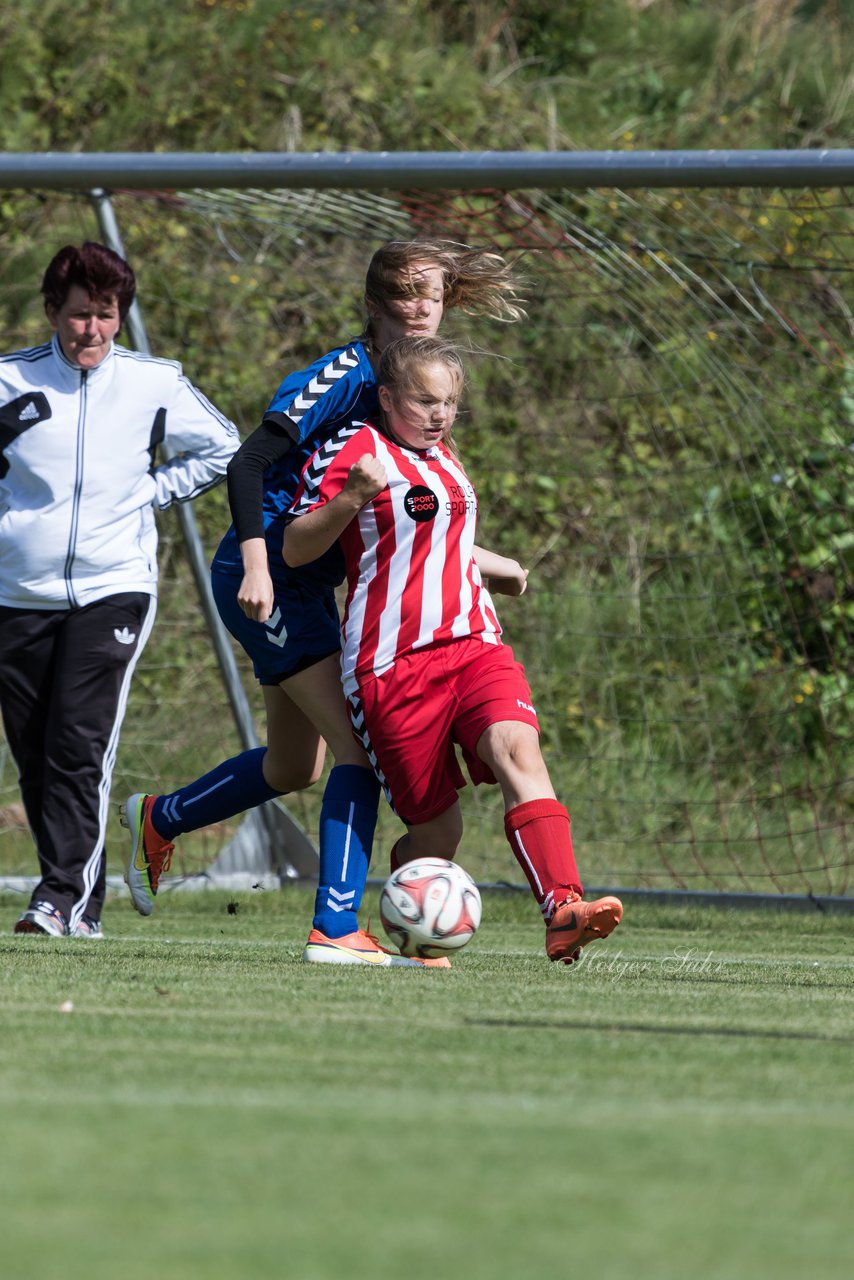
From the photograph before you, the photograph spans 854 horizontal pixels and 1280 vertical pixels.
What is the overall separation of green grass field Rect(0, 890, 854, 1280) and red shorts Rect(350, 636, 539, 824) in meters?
0.51

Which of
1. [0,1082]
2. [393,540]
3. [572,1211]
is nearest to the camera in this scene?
[572,1211]

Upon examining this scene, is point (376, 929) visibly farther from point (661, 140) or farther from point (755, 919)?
point (661, 140)

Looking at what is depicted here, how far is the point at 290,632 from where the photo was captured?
182 inches

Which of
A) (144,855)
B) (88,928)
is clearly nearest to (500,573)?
(144,855)

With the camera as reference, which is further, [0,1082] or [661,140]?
[661,140]

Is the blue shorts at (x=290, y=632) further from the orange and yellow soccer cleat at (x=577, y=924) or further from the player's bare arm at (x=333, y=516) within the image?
the orange and yellow soccer cleat at (x=577, y=924)

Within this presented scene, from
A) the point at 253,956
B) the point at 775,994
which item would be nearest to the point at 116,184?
the point at 253,956

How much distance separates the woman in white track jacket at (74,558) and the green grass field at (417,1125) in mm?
1359

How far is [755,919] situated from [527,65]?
330 inches

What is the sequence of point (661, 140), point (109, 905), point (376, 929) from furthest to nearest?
point (661, 140) < point (109, 905) < point (376, 929)

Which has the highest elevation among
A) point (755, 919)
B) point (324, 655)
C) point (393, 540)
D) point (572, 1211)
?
point (572, 1211)

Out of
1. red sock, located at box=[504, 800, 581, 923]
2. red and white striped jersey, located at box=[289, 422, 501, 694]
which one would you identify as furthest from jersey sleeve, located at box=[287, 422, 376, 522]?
red sock, located at box=[504, 800, 581, 923]

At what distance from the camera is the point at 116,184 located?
6297mm

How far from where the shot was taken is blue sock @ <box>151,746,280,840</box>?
16.7 feet
